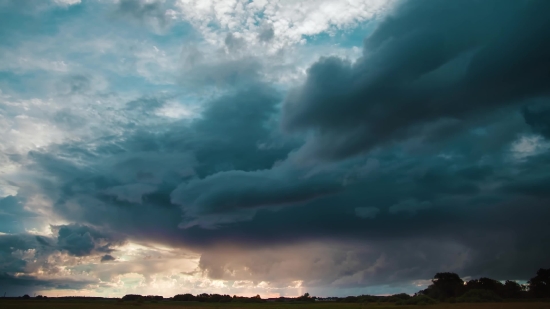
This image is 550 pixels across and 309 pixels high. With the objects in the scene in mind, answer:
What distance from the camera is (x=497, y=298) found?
589 ft

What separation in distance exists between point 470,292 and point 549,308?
97562 millimetres

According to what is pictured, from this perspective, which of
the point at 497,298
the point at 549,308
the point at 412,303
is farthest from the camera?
the point at 497,298

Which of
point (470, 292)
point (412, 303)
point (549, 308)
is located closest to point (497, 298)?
point (470, 292)

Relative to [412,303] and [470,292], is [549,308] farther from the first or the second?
[470,292]

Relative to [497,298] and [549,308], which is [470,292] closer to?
[497,298]

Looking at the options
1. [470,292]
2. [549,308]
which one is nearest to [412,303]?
[470,292]

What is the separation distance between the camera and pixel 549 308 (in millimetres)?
95500

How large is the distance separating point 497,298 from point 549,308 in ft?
309

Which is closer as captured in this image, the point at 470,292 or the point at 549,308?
the point at 549,308

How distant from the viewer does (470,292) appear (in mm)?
186000

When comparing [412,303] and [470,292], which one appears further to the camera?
[470,292]

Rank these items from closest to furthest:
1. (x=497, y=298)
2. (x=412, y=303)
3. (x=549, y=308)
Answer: (x=549, y=308)
(x=412, y=303)
(x=497, y=298)

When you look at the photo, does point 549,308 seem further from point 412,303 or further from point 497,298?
point 497,298

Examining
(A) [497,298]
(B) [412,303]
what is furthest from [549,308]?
(A) [497,298]
